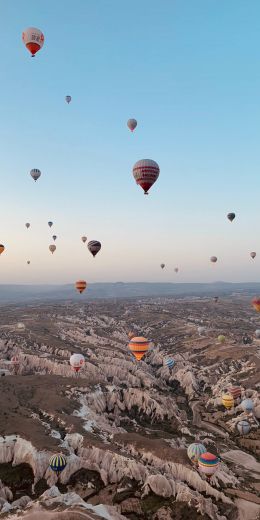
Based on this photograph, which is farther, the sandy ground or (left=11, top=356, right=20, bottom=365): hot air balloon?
(left=11, top=356, right=20, bottom=365): hot air balloon

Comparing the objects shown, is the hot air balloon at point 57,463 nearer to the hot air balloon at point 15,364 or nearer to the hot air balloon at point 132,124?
the hot air balloon at point 15,364

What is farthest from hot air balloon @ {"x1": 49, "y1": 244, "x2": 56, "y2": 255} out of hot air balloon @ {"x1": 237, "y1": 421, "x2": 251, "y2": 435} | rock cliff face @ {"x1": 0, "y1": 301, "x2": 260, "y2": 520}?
hot air balloon @ {"x1": 237, "y1": 421, "x2": 251, "y2": 435}

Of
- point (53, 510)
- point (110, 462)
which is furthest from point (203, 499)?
point (53, 510)

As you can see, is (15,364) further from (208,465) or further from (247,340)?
(247,340)

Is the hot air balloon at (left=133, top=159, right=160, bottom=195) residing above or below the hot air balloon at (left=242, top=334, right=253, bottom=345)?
above

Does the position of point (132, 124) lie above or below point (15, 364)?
above

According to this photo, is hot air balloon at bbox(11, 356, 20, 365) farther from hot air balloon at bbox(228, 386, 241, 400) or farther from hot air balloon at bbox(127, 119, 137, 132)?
hot air balloon at bbox(127, 119, 137, 132)

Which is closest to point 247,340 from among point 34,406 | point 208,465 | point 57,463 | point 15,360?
point 15,360

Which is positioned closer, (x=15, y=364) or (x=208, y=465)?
(x=208, y=465)

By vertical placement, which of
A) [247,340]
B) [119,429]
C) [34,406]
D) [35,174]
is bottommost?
[119,429]
